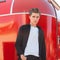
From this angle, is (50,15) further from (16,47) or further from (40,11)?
(16,47)

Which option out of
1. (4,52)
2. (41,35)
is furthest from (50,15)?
(4,52)

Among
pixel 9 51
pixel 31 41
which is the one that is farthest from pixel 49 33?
pixel 9 51

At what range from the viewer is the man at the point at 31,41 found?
4.12 m

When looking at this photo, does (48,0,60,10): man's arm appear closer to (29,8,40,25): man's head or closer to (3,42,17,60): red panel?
(29,8,40,25): man's head

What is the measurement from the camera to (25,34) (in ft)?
13.6

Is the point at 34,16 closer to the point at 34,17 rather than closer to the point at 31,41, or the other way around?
the point at 34,17

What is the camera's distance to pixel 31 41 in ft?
13.5

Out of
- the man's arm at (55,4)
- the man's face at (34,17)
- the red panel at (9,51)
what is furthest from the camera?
the man's arm at (55,4)

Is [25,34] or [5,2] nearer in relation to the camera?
[25,34]

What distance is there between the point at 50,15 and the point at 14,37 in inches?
24.1

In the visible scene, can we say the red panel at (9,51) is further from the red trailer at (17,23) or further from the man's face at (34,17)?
the man's face at (34,17)

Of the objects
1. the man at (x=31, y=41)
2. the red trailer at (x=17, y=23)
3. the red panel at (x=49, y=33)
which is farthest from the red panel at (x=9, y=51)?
the red panel at (x=49, y=33)

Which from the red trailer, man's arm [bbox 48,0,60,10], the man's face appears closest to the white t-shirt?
the man's face

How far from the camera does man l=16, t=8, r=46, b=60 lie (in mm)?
4117
